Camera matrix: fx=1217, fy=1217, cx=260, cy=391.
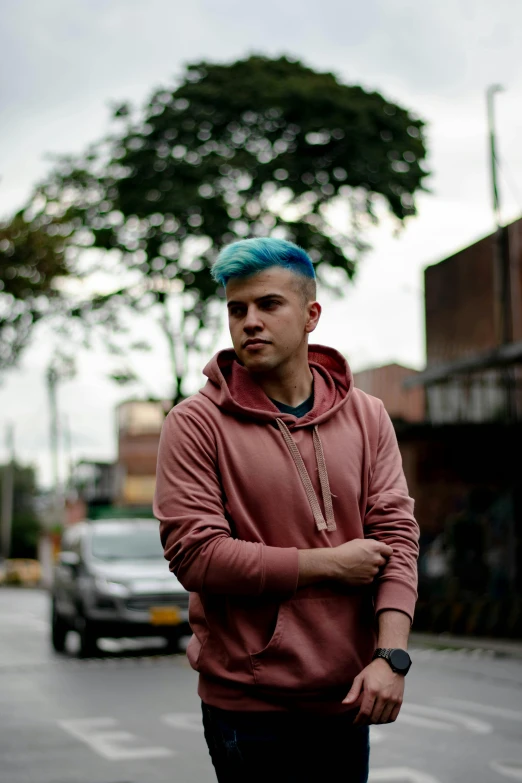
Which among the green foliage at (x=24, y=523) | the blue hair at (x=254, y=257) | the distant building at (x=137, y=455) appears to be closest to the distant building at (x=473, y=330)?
the blue hair at (x=254, y=257)

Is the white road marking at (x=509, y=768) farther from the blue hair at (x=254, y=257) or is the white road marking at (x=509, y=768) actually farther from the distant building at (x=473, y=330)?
the distant building at (x=473, y=330)

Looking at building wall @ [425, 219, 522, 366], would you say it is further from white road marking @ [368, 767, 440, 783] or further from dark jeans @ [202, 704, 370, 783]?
dark jeans @ [202, 704, 370, 783]

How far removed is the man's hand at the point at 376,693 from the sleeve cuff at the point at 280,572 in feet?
0.79

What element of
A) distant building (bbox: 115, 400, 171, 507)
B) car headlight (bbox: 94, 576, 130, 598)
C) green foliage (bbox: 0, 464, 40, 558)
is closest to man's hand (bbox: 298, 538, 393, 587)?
car headlight (bbox: 94, 576, 130, 598)

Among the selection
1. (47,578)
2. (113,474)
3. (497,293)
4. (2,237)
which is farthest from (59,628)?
(113,474)

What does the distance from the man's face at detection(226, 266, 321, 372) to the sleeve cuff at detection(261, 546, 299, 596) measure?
1.55 feet

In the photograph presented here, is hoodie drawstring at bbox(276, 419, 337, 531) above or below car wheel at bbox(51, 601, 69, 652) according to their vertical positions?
above

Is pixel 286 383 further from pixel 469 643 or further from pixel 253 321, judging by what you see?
pixel 469 643

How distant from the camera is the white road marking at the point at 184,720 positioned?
923 centimetres

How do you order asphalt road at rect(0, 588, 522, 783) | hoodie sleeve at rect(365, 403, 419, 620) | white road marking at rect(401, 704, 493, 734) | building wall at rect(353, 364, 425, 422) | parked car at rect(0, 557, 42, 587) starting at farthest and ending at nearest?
parked car at rect(0, 557, 42, 587), building wall at rect(353, 364, 425, 422), white road marking at rect(401, 704, 493, 734), asphalt road at rect(0, 588, 522, 783), hoodie sleeve at rect(365, 403, 419, 620)

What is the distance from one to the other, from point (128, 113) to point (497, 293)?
8379 mm

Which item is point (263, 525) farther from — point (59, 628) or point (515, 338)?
point (515, 338)

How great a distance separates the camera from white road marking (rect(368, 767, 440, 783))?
7039 mm

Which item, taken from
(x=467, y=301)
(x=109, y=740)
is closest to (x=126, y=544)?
(x=109, y=740)
